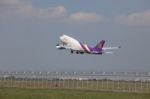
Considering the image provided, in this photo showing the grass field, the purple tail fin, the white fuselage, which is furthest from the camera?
the purple tail fin

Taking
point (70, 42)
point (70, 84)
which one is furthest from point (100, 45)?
point (70, 84)

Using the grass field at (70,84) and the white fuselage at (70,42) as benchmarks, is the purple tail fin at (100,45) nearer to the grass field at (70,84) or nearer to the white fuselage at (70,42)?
the white fuselage at (70,42)

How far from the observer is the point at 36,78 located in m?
124

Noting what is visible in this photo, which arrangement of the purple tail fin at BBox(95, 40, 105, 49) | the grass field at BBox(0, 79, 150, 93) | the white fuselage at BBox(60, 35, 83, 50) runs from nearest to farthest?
the grass field at BBox(0, 79, 150, 93) → the white fuselage at BBox(60, 35, 83, 50) → the purple tail fin at BBox(95, 40, 105, 49)

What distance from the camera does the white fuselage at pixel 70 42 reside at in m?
126

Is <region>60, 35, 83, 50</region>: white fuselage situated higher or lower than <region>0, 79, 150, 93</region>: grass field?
higher

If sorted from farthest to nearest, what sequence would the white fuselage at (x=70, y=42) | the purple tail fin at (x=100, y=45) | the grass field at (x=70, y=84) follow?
the purple tail fin at (x=100, y=45) < the white fuselage at (x=70, y=42) < the grass field at (x=70, y=84)

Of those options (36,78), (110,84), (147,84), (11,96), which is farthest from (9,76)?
(11,96)

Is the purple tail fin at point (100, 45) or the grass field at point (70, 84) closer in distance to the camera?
the grass field at point (70, 84)

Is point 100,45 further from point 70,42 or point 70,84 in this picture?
point 70,84

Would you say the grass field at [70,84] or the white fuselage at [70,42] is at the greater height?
the white fuselage at [70,42]

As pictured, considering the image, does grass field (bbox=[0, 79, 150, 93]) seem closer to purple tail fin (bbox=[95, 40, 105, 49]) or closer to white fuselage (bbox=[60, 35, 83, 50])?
white fuselage (bbox=[60, 35, 83, 50])

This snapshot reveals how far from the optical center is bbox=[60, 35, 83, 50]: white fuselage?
412 ft

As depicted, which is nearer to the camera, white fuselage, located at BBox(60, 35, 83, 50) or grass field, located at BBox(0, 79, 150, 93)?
grass field, located at BBox(0, 79, 150, 93)
